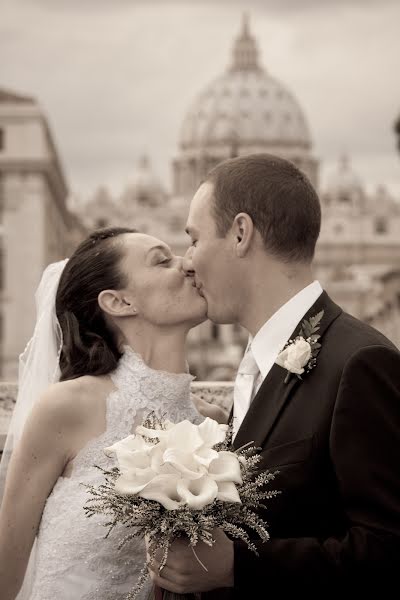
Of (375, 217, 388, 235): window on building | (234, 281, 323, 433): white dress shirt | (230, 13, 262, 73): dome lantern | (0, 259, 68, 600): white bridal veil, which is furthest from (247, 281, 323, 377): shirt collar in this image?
(230, 13, 262, 73): dome lantern

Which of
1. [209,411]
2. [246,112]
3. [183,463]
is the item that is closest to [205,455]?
[183,463]

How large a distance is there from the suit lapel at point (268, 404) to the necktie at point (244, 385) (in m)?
0.13

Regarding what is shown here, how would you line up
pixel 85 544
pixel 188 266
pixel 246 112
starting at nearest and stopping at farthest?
1. pixel 85 544
2. pixel 188 266
3. pixel 246 112

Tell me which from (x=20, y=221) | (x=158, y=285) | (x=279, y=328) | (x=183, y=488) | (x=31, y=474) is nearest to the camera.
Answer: (x=183, y=488)

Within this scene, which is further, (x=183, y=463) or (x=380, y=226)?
(x=380, y=226)

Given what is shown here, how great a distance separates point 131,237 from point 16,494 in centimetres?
107

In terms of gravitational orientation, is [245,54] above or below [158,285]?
below

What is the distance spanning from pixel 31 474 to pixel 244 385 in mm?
741

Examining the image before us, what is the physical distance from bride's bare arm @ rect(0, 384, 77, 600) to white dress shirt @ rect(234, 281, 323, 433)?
586 mm

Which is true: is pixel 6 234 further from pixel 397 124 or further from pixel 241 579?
pixel 241 579

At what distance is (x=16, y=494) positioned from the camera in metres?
4.70

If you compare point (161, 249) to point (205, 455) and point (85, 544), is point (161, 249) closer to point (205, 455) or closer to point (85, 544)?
point (85, 544)

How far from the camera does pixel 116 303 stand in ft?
16.9

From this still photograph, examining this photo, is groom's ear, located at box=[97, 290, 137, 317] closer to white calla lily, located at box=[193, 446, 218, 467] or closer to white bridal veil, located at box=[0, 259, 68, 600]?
white bridal veil, located at box=[0, 259, 68, 600]
